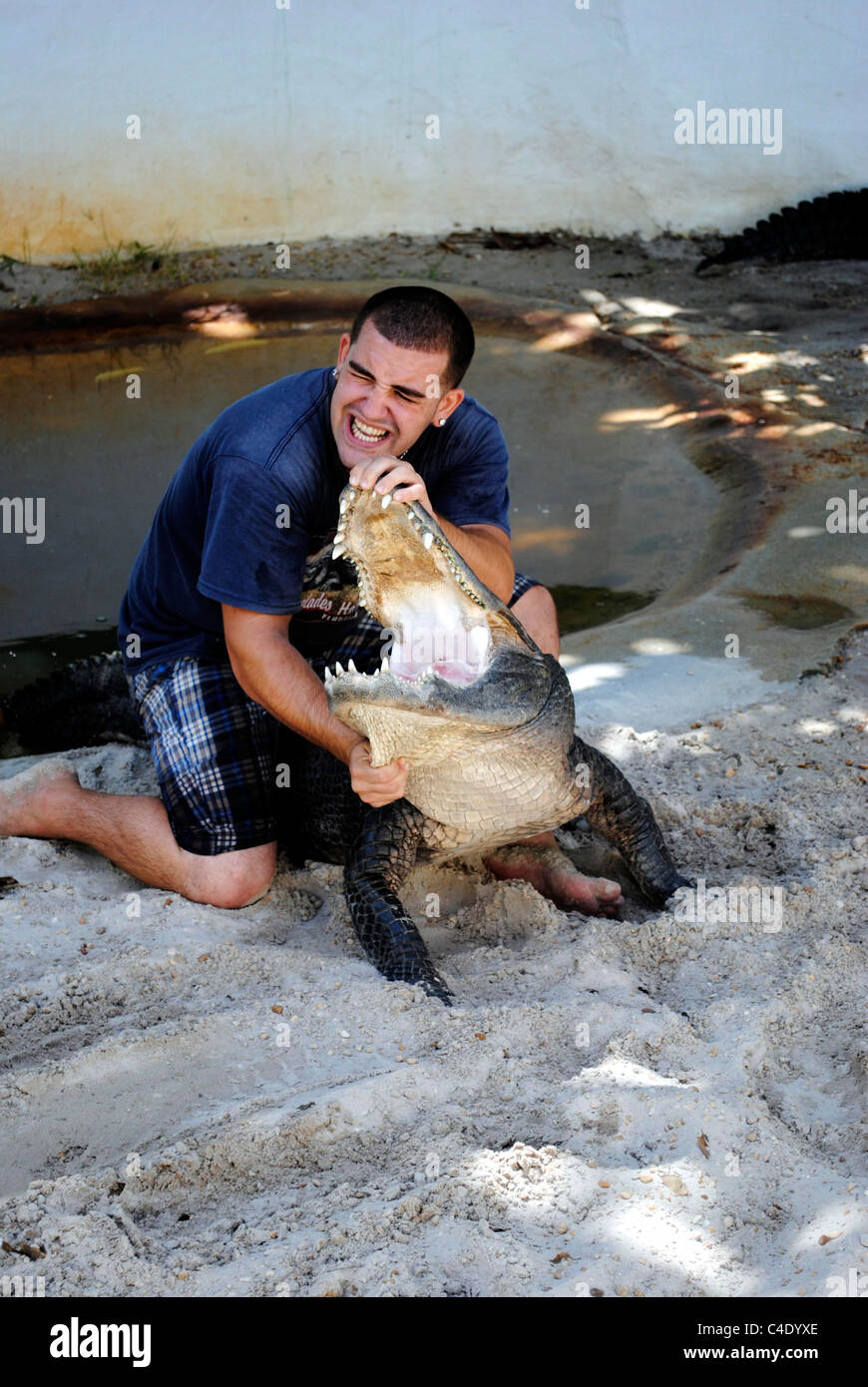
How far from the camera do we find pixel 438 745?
2695mm

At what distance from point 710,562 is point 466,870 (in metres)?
2.30

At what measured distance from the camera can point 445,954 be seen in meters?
2.98

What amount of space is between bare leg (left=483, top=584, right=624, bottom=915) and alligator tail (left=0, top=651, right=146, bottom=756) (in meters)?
1.40

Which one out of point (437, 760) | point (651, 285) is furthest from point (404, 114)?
point (437, 760)

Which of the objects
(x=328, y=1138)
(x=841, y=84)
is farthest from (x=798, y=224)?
(x=328, y=1138)

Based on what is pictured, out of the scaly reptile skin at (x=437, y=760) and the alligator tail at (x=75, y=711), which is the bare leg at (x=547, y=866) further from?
the alligator tail at (x=75, y=711)

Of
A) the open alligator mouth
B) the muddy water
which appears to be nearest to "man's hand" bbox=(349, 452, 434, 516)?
the open alligator mouth

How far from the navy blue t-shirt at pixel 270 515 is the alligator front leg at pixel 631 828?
73 centimetres

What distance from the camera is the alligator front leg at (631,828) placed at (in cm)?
320

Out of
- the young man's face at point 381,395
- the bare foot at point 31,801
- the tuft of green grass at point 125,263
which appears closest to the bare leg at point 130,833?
the bare foot at point 31,801

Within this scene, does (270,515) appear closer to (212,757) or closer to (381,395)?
(381,395)

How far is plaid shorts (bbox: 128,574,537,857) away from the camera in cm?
321

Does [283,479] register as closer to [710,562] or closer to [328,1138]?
[328,1138]

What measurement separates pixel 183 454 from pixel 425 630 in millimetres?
3855
